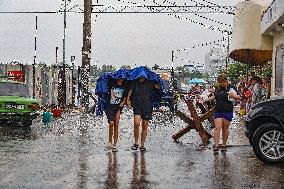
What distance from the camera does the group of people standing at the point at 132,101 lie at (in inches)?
461

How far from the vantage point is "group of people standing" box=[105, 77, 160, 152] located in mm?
11703

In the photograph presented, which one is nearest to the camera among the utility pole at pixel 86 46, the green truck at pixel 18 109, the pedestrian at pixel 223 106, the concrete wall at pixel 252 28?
the pedestrian at pixel 223 106

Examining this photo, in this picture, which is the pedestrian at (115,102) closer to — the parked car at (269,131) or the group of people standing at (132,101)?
the group of people standing at (132,101)

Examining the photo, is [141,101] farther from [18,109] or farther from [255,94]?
[255,94]

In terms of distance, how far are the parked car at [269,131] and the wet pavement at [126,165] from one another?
0.23 m

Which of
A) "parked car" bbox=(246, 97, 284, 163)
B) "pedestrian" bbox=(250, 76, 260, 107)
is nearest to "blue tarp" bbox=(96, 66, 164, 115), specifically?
"parked car" bbox=(246, 97, 284, 163)

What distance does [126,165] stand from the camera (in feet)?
31.5

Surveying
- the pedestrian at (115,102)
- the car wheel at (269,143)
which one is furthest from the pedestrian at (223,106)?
the pedestrian at (115,102)

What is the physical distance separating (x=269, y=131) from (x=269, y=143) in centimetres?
21

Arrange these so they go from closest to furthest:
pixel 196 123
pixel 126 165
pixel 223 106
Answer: pixel 126 165 → pixel 223 106 → pixel 196 123

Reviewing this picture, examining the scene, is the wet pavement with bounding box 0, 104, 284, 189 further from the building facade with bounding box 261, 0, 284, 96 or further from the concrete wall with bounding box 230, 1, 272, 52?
the concrete wall with bounding box 230, 1, 272, 52

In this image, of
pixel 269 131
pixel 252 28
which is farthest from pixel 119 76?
pixel 252 28

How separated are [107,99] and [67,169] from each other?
3009 mm

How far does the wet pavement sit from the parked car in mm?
230
